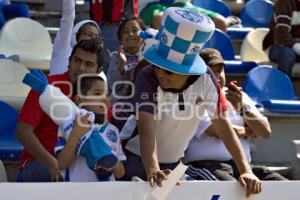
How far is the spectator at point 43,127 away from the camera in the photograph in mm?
4398

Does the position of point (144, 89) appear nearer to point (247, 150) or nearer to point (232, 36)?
point (247, 150)

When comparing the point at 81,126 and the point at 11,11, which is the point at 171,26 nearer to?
the point at 81,126

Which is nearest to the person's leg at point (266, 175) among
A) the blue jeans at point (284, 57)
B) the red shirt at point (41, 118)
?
the red shirt at point (41, 118)

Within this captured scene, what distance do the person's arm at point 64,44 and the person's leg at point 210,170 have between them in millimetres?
1137

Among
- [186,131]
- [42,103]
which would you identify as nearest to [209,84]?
[186,131]

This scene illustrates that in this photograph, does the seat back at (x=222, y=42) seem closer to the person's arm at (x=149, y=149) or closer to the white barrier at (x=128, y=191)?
the white barrier at (x=128, y=191)

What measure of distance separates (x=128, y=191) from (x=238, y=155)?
22.8 inches

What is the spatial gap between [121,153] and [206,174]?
2.14 feet

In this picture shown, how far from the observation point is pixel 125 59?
5.61 metres

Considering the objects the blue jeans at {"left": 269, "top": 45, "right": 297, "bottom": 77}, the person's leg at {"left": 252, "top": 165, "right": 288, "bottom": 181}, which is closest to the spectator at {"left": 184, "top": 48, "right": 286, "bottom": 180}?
the person's leg at {"left": 252, "top": 165, "right": 288, "bottom": 181}

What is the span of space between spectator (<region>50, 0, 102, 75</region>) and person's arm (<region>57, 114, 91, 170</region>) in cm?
124

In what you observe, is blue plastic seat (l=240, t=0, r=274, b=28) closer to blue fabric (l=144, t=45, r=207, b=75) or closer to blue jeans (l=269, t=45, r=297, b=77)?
blue jeans (l=269, t=45, r=297, b=77)

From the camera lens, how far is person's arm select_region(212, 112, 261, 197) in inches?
162

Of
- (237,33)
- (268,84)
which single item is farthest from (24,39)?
(237,33)
